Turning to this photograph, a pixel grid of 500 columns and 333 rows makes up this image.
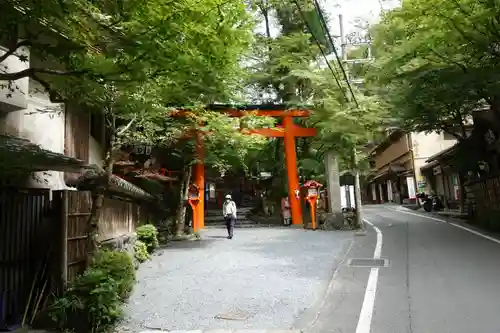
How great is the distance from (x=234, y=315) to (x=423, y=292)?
3851 millimetres

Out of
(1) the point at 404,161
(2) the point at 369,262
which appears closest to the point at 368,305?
(2) the point at 369,262

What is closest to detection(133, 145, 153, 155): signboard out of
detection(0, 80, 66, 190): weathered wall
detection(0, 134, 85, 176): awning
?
detection(0, 80, 66, 190): weathered wall

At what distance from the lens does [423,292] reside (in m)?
8.15

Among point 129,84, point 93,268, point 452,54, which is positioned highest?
point 452,54

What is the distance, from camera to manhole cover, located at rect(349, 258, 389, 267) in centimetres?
1102

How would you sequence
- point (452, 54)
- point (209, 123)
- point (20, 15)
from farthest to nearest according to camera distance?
point (209, 123), point (452, 54), point (20, 15)

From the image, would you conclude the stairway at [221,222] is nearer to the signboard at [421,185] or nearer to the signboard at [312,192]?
the signboard at [312,192]

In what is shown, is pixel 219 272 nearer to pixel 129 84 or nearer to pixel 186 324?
pixel 186 324

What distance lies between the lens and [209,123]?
54.9 feet

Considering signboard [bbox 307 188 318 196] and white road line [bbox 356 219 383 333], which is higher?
signboard [bbox 307 188 318 196]

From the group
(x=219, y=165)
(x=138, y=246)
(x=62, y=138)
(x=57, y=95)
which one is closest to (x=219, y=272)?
(x=138, y=246)

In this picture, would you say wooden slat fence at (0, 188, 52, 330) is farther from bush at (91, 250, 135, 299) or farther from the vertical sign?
the vertical sign

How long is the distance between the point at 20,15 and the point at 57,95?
1874 millimetres

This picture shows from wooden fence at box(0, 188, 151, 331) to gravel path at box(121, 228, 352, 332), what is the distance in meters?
Answer: 1.59
